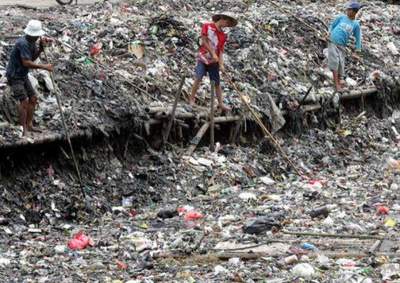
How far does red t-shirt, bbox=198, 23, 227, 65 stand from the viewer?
10.3 m

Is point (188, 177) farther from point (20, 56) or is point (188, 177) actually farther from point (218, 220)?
point (20, 56)

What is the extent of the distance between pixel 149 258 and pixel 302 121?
577cm

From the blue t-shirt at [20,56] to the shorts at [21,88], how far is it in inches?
2.3

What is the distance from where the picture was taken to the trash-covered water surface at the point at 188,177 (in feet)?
23.0

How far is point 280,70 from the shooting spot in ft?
43.7

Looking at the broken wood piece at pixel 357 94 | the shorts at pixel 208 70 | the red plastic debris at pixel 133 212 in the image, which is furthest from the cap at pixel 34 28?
the broken wood piece at pixel 357 94

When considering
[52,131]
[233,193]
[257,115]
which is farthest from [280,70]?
[52,131]

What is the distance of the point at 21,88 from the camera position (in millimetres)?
8828

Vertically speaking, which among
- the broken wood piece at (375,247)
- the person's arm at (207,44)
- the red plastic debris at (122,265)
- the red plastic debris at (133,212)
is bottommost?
the red plastic debris at (133,212)

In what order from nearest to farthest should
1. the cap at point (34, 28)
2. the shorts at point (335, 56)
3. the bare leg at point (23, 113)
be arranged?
the cap at point (34, 28), the bare leg at point (23, 113), the shorts at point (335, 56)

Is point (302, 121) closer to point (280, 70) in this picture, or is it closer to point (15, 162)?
point (280, 70)

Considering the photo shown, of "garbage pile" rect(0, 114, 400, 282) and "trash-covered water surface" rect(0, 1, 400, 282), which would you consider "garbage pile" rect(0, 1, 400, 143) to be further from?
"garbage pile" rect(0, 114, 400, 282)

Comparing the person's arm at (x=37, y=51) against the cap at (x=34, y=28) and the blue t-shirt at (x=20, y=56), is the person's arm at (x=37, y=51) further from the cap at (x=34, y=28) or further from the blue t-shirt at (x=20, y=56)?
the cap at (x=34, y=28)

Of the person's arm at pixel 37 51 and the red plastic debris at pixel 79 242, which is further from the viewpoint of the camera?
the person's arm at pixel 37 51
